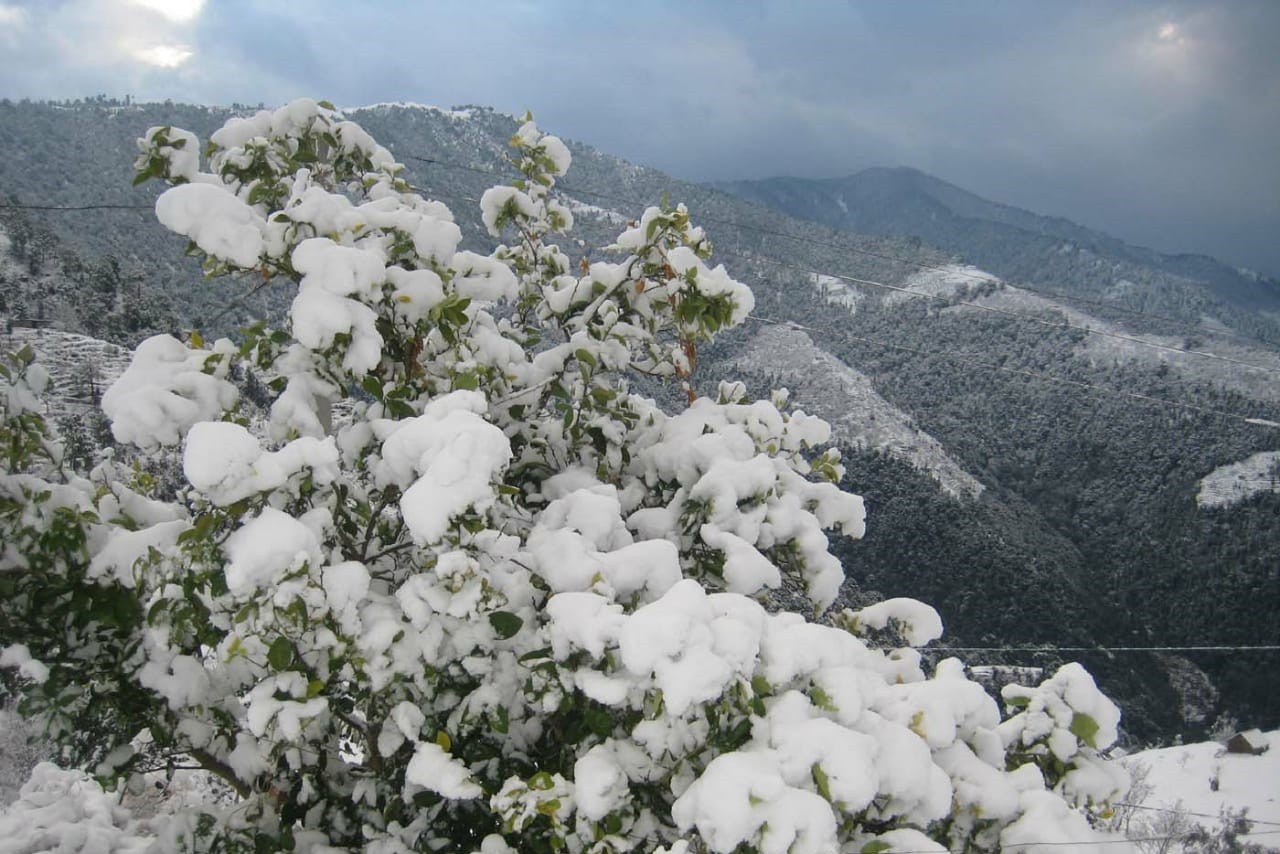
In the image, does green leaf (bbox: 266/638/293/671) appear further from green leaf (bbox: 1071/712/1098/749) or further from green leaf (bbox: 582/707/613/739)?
green leaf (bbox: 1071/712/1098/749)

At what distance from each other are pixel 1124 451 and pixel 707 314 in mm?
104215

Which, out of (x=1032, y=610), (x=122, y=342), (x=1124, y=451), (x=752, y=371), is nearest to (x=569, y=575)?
(x=122, y=342)

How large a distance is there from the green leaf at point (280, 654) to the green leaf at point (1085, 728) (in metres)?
2.20

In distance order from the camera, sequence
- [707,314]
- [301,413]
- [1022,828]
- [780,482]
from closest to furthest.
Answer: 1. [1022,828]
2. [301,413]
3. [707,314]
4. [780,482]

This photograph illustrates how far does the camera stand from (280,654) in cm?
177

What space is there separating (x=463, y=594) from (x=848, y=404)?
317ft

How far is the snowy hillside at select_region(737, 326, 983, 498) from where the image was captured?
8594 cm

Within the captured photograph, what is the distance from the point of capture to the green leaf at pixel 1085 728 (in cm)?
225

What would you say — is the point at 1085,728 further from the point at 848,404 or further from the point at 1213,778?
the point at 848,404

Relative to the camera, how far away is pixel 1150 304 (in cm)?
16875

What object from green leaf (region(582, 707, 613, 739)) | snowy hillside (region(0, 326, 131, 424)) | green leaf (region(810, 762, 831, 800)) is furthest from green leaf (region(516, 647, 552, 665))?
snowy hillside (region(0, 326, 131, 424))

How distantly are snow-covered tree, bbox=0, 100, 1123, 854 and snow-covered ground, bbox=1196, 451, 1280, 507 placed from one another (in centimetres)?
9538

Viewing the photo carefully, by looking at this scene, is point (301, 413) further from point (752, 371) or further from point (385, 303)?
point (752, 371)

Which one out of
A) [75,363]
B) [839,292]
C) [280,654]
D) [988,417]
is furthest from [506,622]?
[839,292]
